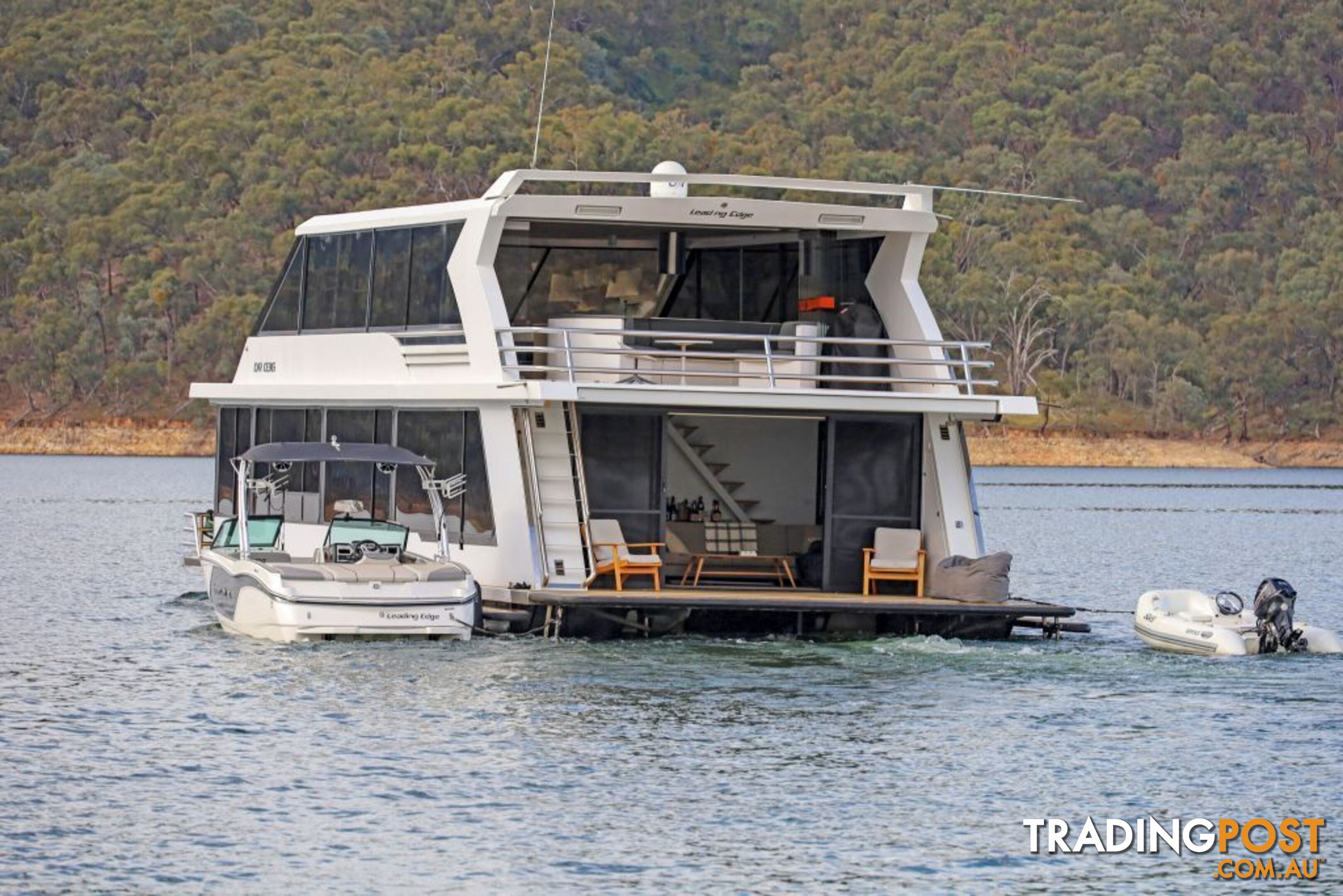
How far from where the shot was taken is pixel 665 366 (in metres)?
24.3

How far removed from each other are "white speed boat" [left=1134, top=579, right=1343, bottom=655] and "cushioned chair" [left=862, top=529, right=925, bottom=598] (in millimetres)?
2441

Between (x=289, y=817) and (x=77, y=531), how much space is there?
112 ft

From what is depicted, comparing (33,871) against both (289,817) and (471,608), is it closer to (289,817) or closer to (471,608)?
(289,817)

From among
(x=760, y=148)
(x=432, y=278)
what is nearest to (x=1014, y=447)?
(x=760, y=148)

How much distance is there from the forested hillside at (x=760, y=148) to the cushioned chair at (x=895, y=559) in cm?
8219

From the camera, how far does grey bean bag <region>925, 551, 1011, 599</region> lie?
2292cm

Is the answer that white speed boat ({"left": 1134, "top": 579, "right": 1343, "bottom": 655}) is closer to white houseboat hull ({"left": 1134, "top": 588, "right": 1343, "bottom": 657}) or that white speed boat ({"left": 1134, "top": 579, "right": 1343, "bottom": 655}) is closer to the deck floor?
white houseboat hull ({"left": 1134, "top": 588, "right": 1343, "bottom": 657})

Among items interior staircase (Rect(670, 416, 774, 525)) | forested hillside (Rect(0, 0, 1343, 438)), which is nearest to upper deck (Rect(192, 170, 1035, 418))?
interior staircase (Rect(670, 416, 774, 525))

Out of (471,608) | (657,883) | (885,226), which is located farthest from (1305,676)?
(657,883)

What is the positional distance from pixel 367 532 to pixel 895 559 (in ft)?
16.4

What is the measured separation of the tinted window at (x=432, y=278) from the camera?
23703mm

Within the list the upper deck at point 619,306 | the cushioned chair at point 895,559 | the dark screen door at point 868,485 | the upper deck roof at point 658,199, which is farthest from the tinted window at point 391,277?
the cushioned chair at point 895,559

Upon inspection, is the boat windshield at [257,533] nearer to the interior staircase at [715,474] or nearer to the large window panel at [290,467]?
→ the large window panel at [290,467]

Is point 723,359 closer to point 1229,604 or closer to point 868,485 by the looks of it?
point 868,485
